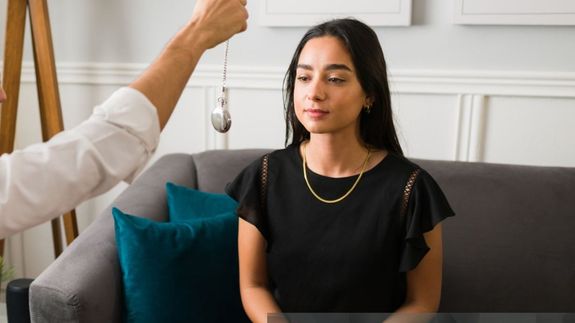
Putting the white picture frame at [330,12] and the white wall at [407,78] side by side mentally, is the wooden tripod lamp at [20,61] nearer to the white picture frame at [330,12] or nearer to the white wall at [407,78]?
the white wall at [407,78]

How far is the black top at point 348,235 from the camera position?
5.11 ft

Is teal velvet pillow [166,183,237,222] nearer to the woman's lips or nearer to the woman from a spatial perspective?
the woman

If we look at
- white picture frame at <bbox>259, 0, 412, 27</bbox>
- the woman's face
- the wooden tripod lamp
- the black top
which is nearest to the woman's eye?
the woman's face

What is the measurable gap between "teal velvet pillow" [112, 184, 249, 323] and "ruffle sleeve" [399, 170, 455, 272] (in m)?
0.48

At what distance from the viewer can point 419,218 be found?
60.2 inches

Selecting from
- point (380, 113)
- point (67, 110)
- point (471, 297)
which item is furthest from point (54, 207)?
point (67, 110)

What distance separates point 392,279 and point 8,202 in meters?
1.07

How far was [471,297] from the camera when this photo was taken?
193cm

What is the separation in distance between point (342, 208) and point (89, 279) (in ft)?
2.03

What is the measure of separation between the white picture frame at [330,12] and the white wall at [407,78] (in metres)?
0.05

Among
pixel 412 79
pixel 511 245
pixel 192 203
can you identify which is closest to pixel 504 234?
pixel 511 245

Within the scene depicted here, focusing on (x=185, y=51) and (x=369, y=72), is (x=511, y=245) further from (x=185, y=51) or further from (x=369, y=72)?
(x=185, y=51)

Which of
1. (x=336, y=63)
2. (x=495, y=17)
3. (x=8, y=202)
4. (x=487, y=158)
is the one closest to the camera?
(x=8, y=202)

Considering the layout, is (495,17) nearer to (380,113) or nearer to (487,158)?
(487,158)
